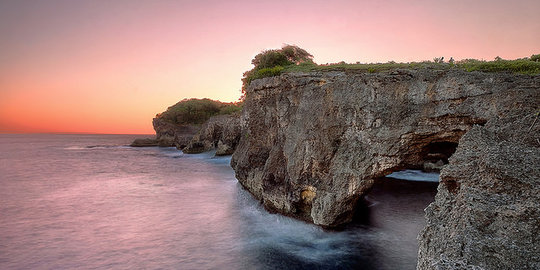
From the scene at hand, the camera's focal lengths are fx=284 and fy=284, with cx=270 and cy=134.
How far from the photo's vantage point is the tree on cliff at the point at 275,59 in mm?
14047

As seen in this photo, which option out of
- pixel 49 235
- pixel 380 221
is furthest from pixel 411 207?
pixel 49 235

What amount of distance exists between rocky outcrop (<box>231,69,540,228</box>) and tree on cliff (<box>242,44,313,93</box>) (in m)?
0.88

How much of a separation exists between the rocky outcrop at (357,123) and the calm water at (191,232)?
3.86 feet

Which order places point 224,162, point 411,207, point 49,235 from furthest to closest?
point 224,162 → point 411,207 → point 49,235

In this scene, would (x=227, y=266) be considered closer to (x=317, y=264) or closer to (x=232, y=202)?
(x=317, y=264)

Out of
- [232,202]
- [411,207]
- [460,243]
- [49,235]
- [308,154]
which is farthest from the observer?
[232,202]

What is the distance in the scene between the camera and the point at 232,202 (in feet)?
50.1

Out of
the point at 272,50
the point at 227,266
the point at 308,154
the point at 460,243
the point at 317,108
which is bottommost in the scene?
the point at 227,266

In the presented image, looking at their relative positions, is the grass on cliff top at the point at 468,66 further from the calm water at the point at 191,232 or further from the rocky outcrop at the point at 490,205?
the calm water at the point at 191,232

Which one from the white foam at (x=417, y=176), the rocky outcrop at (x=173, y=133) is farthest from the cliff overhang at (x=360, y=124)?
the rocky outcrop at (x=173, y=133)

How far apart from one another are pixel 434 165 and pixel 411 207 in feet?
34.3

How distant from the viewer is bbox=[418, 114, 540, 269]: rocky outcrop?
365 centimetres

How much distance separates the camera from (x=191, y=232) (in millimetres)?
11312

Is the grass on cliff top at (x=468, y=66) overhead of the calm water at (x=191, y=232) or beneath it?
overhead
